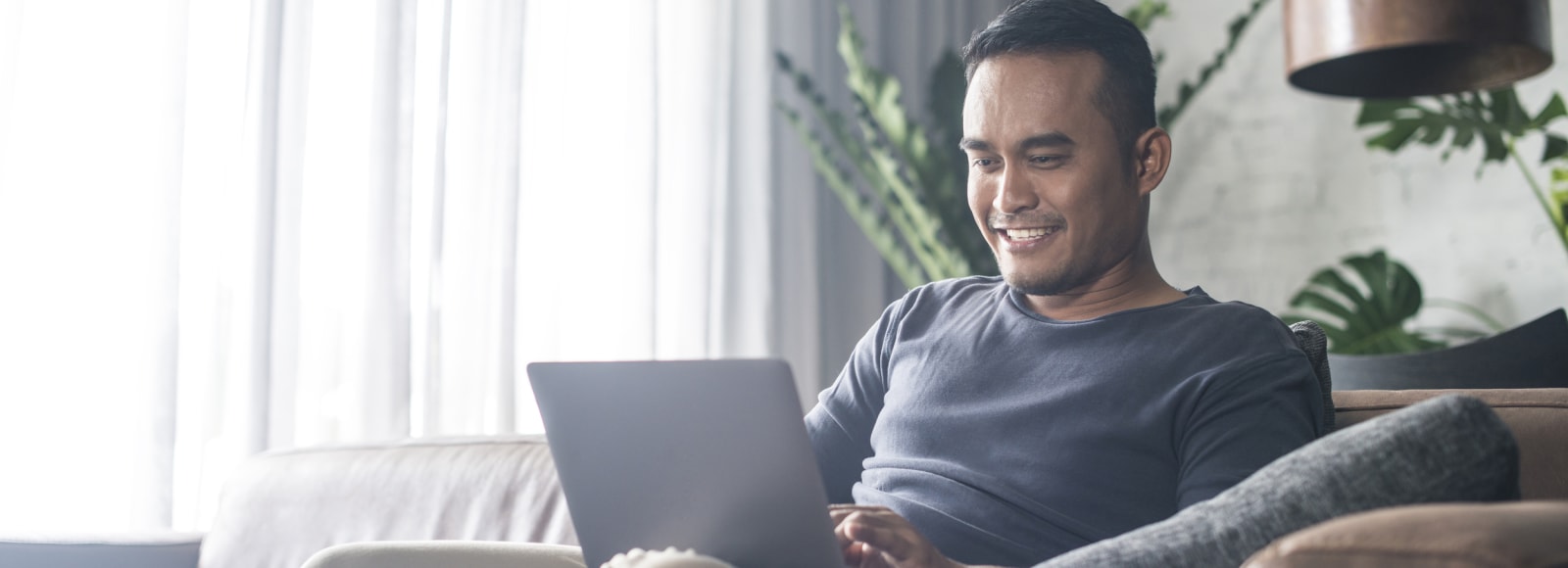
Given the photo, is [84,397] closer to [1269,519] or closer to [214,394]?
[214,394]

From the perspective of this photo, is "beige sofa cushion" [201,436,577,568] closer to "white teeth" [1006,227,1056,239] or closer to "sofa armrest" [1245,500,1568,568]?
"white teeth" [1006,227,1056,239]

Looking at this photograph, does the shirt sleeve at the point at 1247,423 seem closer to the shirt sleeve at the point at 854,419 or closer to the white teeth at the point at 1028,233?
the white teeth at the point at 1028,233

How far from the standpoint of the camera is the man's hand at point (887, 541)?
0.88 m

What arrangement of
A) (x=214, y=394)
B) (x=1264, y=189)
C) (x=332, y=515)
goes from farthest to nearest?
(x=1264, y=189) < (x=214, y=394) < (x=332, y=515)

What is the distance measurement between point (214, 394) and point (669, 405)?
1.43 metres

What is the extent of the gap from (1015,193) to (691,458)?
47cm

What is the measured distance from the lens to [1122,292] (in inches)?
46.7

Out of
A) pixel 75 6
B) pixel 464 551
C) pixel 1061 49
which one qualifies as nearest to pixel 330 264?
pixel 75 6

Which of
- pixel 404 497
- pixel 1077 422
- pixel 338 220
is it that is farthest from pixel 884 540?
pixel 338 220

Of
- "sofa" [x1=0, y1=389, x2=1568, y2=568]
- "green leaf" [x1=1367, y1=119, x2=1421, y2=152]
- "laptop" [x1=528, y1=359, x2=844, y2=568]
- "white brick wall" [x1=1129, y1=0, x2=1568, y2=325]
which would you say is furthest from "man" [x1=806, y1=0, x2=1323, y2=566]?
"white brick wall" [x1=1129, y1=0, x2=1568, y2=325]

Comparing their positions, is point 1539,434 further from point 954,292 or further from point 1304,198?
point 1304,198

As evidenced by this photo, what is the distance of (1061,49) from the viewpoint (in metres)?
1.17

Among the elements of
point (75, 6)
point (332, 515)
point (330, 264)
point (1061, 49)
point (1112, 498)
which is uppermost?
point (75, 6)

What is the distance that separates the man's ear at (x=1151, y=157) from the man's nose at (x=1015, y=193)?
4.1 inches
